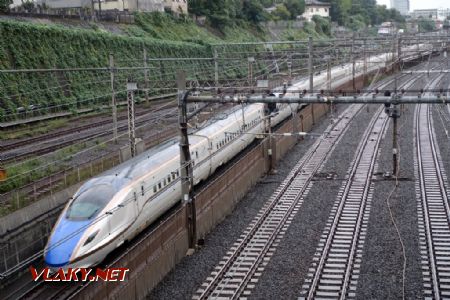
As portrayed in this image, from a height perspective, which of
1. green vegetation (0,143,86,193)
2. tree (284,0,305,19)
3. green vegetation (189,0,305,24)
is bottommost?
green vegetation (0,143,86,193)

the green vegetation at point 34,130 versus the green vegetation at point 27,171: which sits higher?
the green vegetation at point 34,130

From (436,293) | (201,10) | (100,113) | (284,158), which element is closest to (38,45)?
(100,113)

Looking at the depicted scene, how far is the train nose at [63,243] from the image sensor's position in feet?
42.1

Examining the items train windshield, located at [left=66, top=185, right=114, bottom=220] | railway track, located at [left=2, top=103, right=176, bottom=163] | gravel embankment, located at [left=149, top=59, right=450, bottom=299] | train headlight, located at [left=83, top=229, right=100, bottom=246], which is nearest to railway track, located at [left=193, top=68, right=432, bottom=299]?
gravel embankment, located at [left=149, top=59, right=450, bottom=299]

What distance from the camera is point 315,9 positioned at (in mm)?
109188

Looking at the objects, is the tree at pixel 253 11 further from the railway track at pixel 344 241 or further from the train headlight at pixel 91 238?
the train headlight at pixel 91 238

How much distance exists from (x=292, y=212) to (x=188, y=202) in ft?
15.9

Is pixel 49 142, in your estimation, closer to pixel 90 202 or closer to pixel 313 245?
pixel 90 202

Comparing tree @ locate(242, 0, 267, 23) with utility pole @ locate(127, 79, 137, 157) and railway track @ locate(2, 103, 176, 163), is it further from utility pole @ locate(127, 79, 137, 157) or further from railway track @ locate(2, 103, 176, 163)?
utility pole @ locate(127, 79, 137, 157)

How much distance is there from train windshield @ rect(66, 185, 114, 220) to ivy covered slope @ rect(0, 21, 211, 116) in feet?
42.9

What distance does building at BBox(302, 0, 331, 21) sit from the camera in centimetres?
10825

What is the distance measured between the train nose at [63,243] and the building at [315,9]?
9952cm

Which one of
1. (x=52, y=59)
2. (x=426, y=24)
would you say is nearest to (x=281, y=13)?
(x=426, y=24)

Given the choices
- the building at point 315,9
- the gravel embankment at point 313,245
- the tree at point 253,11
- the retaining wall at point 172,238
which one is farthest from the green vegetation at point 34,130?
the building at point 315,9
